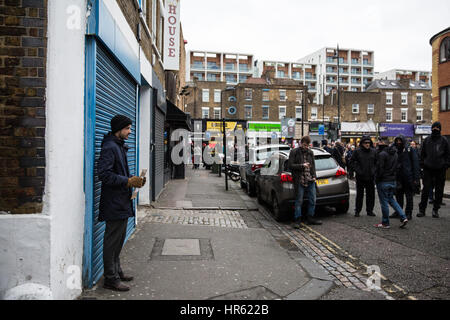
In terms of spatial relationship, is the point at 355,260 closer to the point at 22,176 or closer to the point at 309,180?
the point at 309,180

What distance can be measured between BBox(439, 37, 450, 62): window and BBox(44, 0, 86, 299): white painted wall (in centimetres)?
2265

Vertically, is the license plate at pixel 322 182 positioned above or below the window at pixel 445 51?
below

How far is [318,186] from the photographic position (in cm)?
790

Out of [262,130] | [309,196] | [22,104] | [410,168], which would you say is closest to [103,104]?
[22,104]

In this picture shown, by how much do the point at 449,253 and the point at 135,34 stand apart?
6731 mm

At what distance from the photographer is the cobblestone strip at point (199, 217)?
728 centimetres

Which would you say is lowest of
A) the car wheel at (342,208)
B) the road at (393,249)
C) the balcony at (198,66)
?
the road at (393,249)

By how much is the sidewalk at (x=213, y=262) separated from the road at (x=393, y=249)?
44cm

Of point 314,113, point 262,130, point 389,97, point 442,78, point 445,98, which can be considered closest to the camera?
point 445,98

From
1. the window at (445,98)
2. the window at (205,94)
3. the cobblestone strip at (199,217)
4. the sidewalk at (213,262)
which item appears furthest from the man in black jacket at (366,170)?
the window at (205,94)

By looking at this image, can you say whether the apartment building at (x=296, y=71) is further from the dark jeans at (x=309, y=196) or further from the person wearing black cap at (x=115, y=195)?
Answer: the person wearing black cap at (x=115, y=195)

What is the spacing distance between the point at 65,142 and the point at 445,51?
2354cm

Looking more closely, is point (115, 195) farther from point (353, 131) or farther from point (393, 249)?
point (353, 131)

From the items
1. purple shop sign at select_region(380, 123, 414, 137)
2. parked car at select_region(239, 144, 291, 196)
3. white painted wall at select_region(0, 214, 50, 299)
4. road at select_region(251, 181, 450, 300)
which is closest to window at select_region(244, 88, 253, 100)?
purple shop sign at select_region(380, 123, 414, 137)
